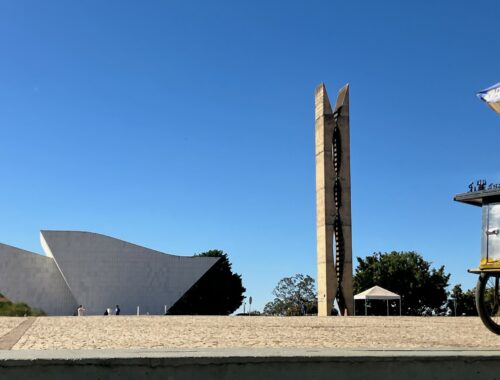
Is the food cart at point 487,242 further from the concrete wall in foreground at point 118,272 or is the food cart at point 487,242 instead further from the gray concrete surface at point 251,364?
the concrete wall in foreground at point 118,272

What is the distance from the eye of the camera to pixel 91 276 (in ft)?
210

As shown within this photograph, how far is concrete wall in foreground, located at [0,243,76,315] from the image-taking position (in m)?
62.4

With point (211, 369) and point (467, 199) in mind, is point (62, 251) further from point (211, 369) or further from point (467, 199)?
point (211, 369)

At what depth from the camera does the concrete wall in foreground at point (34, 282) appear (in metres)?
62.4

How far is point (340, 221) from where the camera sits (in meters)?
37.5

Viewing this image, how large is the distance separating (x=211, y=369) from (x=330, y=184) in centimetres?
3411

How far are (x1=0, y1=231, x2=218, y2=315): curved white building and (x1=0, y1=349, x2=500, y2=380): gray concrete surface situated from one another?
6182 cm

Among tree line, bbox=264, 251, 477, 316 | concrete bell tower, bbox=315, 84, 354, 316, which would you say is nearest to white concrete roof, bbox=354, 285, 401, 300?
concrete bell tower, bbox=315, 84, 354, 316

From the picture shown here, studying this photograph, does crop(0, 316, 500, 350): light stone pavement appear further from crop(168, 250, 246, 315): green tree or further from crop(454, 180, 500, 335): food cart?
crop(168, 250, 246, 315): green tree

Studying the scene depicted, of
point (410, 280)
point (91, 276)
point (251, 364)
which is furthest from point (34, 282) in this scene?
point (251, 364)

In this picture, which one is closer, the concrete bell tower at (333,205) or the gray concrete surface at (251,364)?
the gray concrete surface at (251,364)

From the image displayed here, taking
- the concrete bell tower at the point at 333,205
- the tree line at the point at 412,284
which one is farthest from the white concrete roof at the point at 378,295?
the tree line at the point at 412,284

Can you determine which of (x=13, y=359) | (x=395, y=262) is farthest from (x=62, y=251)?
(x=13, y=359)

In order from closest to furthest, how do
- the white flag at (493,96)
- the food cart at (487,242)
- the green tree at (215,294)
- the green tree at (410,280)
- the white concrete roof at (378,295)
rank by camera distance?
the food cart at (487,242) → the white flag at (493,96) → the white concrete roof at (378,295) → the green tree at (410,280) → the green tree at (215,294)
